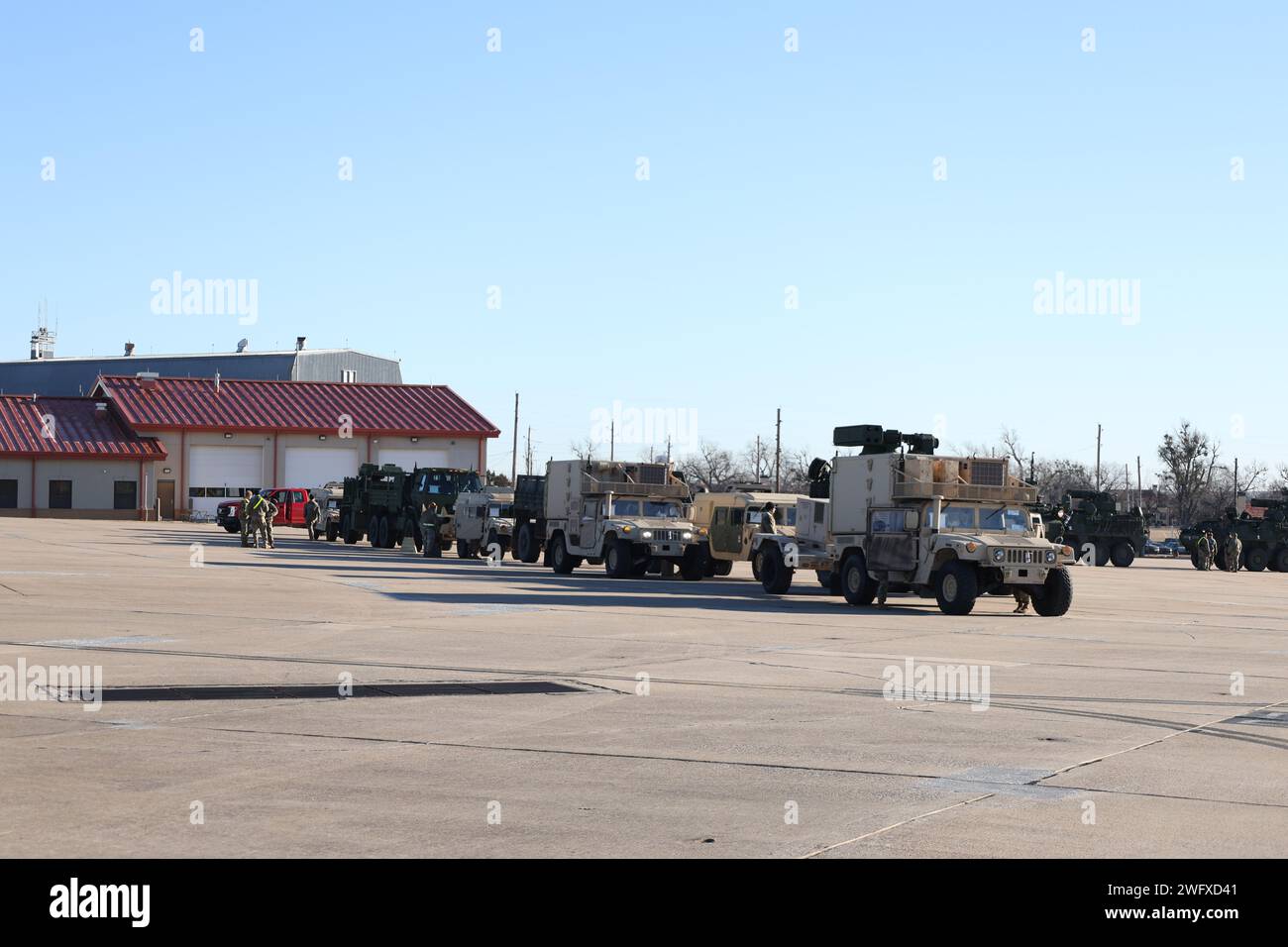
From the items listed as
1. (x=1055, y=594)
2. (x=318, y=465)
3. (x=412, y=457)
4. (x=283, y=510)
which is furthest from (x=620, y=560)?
(x=318, y=465)

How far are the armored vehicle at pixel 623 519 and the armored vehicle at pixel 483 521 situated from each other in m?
5.60

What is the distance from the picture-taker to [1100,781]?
30.8ft

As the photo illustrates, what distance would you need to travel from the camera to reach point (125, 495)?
70.2m

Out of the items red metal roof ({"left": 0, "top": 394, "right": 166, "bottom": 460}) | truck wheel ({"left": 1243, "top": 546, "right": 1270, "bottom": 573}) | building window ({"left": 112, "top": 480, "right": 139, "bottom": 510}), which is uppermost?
red metal roof ({"left": 0, "top": 394, "right": 166, "bottom": 460})

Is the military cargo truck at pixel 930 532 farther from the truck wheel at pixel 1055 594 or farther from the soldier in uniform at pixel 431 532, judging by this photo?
the soldier in uniform at pixel 431 532

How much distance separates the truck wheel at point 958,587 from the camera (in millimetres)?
25281

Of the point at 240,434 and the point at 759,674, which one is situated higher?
the point at 240,434

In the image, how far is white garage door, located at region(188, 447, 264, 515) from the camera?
2859 inches

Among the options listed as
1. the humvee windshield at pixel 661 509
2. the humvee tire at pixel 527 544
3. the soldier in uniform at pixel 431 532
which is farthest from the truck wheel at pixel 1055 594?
the soldier in uniform at pixel 431 532

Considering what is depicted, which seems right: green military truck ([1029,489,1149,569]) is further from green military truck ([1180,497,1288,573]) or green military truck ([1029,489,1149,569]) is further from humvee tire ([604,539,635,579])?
humvee tire ([604,539,635,579])

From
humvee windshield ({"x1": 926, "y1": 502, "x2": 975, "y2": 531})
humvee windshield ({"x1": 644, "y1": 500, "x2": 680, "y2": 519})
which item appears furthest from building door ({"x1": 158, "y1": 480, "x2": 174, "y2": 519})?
humvee windshield ({"x1": 926, "y1": 502, "x2": 975, "y2": 531})

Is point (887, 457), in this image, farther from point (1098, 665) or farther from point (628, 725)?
point (628, 725)

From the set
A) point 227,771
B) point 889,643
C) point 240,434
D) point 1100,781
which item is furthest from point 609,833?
point 240,434
